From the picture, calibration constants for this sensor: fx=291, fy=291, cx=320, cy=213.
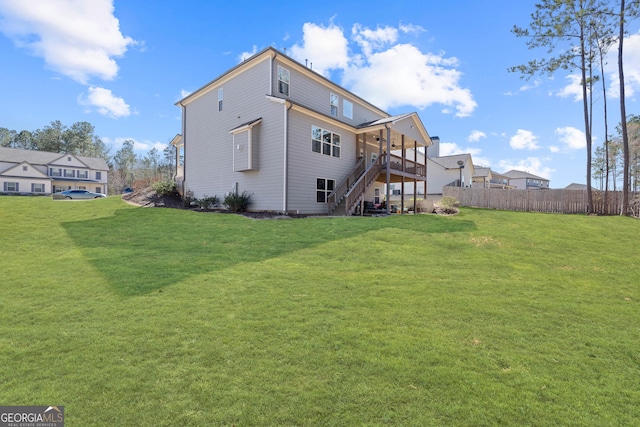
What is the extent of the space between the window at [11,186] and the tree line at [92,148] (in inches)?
673

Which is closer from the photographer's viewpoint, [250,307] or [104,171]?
[250,307]

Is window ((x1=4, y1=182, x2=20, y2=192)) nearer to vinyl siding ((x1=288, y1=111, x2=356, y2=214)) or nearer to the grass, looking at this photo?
the grass

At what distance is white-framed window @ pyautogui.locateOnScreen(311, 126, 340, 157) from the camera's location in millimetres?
15930

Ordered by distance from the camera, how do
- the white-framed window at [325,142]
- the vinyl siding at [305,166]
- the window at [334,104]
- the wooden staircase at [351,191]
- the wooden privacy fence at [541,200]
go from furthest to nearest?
the window at [334,104], the wooden privacy fence at [541,200], the white-framed window at [325,142], the wooden staircase at [351,191], the vinyl siding at [305,166]

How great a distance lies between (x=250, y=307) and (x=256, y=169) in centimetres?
1194

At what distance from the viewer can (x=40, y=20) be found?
41.1 feet

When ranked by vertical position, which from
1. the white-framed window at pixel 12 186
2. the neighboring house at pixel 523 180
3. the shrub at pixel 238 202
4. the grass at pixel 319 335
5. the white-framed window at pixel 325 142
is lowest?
the grass at pixel 319 335

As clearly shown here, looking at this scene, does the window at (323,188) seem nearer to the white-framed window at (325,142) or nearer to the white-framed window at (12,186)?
the white-framed window at (325,142)

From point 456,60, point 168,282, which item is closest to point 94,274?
point 168,282

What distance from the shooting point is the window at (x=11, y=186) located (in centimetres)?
3853

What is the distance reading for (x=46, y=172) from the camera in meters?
43.1

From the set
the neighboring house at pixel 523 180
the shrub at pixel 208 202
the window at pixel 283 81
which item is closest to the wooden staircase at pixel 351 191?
the window at pixel 283 81

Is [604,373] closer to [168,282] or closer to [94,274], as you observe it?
[168,282]

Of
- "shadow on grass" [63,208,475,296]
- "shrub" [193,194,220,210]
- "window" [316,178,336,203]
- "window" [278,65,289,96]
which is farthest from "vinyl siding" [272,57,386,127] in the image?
"shadow on grass" [63,208,475,296]
